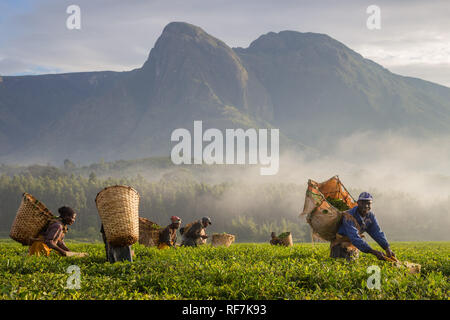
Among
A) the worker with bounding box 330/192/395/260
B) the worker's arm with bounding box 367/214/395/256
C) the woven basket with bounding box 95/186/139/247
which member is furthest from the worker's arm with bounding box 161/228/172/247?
the worker's arm with bounding box 367/214/395/256

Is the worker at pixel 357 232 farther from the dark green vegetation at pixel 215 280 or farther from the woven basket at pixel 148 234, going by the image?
the woven basket at pixel 148 234

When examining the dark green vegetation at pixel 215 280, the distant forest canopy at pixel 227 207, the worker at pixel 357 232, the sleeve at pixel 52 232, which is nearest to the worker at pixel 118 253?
the dark green vegetation at pixel 215 280

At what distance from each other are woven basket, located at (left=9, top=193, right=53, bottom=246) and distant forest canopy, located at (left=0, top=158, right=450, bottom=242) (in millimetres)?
135134

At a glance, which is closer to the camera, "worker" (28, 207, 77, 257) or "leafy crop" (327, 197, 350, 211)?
"leafy crop" (327, 197, 350, 211)

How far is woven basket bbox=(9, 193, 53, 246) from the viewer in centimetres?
1400

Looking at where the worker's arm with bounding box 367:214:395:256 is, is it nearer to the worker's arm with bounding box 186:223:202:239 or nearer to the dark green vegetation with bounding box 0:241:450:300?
the dark green vegetation with bounding box 0:241:450:300

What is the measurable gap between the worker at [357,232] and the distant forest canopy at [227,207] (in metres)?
139

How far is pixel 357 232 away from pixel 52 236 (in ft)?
28.4

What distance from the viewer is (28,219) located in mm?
14055

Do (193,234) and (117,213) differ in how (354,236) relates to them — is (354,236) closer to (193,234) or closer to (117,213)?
(117,213)

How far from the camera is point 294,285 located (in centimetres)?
968

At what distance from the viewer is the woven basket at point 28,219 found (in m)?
14.0
